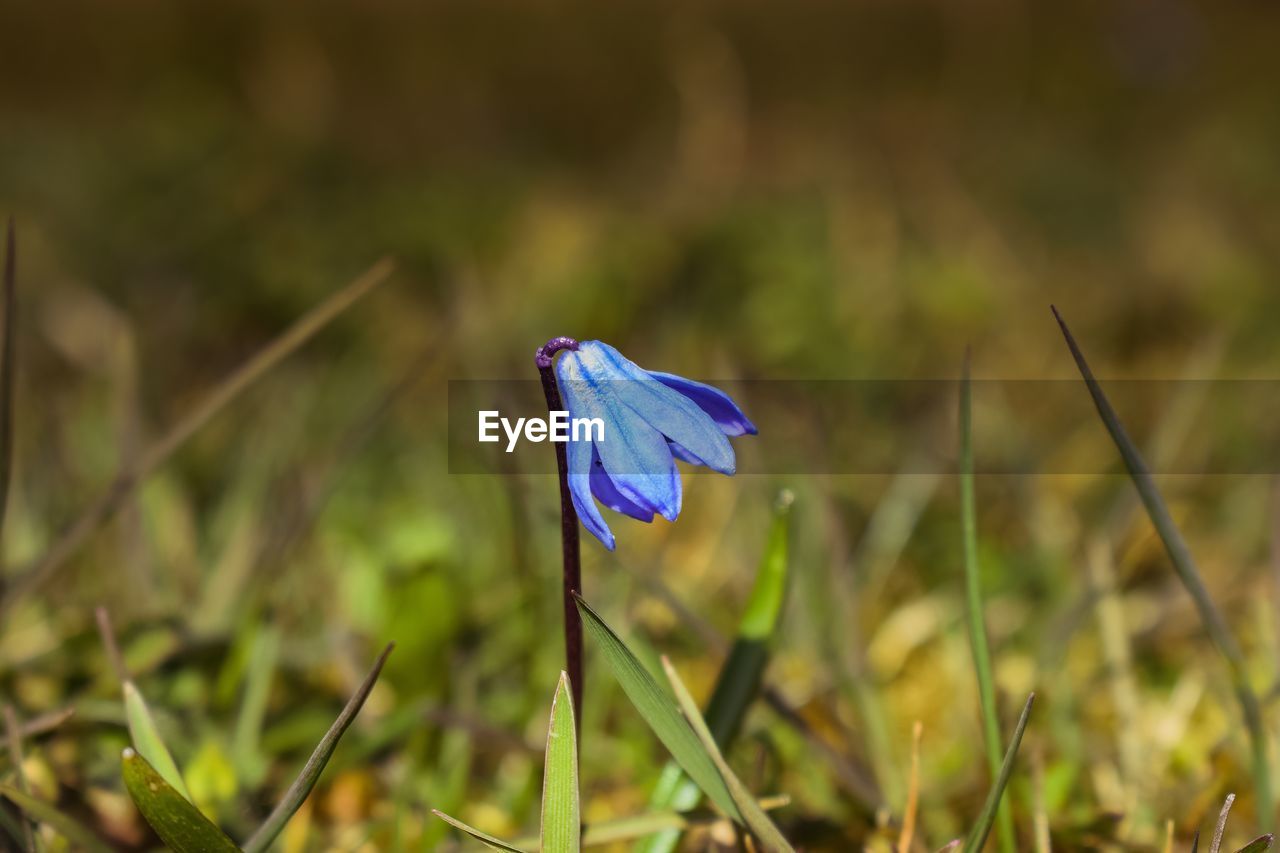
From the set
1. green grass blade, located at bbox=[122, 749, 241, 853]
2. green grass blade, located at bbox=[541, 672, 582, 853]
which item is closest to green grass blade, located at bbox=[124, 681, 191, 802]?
green grass blade, located at bbox=[122, 749, 241, 853]

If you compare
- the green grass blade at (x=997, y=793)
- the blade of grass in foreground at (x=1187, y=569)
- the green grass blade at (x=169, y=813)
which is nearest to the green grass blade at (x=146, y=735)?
the green grass blade at (x=169, y=813)

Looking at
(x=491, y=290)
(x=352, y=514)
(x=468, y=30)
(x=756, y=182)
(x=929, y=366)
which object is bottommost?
(x=352, y=514)

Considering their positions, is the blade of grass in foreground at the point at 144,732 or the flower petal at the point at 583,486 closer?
the flower petal at the point at 583,486

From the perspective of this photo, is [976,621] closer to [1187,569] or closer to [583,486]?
[1187,569]

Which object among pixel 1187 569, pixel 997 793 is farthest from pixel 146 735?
pixel 1187 569

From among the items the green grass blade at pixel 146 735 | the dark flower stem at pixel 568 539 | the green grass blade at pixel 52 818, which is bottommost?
the green grass blade at pixel 52 818

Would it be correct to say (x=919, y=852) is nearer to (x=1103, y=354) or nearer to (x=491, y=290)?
(x=1103, y=354)

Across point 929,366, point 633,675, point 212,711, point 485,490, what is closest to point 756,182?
point 929,366

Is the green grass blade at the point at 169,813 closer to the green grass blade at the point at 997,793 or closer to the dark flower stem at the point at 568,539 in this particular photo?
the dark flower stem at the point at 568,539
